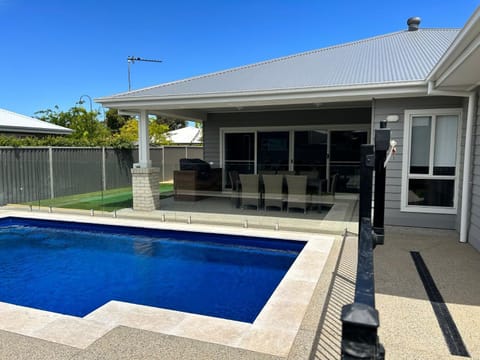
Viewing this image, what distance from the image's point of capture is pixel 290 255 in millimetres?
6133

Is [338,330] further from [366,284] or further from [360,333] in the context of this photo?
[360,333]

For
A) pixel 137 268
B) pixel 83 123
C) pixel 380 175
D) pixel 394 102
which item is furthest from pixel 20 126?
pixel 380 175

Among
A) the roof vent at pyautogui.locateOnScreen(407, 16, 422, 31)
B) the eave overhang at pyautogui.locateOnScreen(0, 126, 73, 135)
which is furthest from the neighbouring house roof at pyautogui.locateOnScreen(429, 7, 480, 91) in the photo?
the eave overhang at pyautogui.locateOnScreen(0, 126, 73, 135)

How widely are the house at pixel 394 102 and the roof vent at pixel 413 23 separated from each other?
0.09 ft

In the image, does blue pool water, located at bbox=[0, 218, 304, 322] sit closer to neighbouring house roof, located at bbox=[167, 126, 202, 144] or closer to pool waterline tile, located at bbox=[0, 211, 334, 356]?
pool waterline tile, located at bbox=[0, 211, 334, 356]

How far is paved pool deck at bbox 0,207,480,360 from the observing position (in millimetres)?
2725

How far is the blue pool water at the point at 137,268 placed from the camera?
15.1ft

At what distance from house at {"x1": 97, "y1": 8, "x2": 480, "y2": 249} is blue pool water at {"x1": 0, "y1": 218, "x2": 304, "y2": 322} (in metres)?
2.35

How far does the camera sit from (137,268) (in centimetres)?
585

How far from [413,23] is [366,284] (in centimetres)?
1191

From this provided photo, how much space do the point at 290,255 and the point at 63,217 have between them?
548 centimetres

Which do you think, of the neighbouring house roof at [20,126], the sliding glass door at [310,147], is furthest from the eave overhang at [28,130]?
the sliding glass door at [310,147]

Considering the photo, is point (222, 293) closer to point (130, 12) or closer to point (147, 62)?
point (130, 12)

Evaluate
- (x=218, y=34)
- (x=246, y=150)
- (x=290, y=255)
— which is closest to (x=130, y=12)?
(x=218, y=34)
